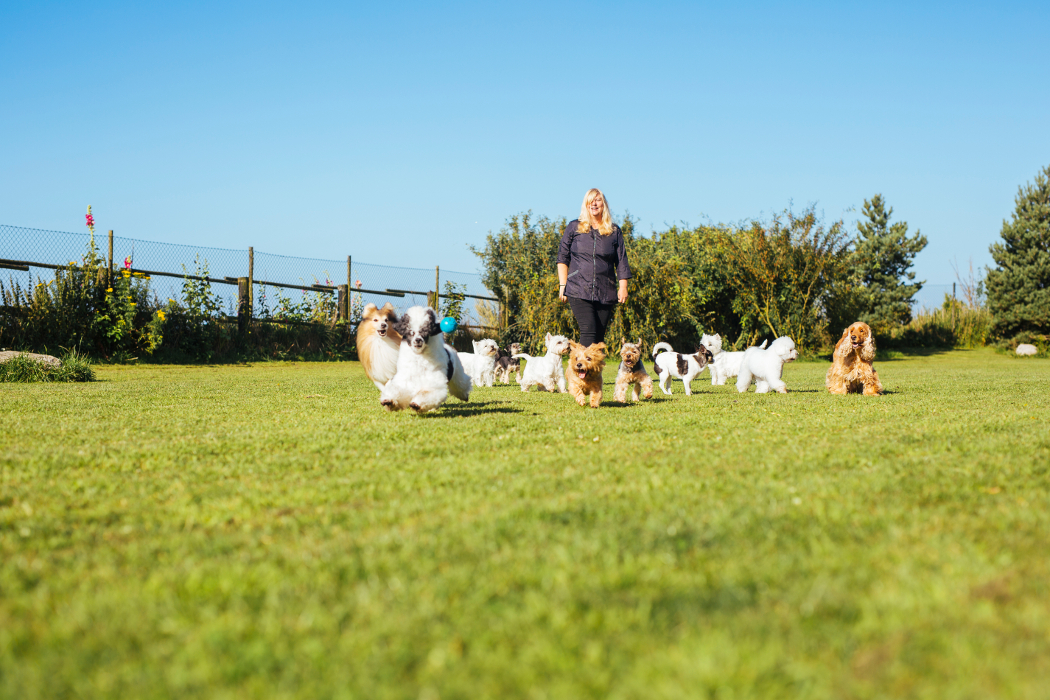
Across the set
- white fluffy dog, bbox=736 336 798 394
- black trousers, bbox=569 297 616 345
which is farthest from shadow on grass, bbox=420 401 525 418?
white fluffy dog, bbox=736 336 798 394

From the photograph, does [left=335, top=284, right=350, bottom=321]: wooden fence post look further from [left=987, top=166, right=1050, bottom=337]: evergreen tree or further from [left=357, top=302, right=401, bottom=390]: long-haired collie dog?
[left=987, top=166, right=1050, bottom=337]: evergreen tree

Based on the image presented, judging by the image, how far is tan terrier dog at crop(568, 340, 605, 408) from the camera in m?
7.59

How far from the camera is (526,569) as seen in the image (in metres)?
2.20

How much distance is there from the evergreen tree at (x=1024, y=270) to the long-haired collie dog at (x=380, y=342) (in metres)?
32.0

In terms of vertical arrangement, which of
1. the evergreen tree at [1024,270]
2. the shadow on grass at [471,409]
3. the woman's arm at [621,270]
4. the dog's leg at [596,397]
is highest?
the evergreen tree at [1024,270]

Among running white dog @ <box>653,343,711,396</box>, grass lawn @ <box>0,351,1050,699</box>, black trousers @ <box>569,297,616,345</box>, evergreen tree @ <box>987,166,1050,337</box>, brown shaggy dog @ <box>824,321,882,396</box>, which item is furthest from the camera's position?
evergreen tree @ <box>987,166,1050,337</box>

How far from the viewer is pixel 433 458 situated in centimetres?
423

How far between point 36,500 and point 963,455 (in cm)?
472

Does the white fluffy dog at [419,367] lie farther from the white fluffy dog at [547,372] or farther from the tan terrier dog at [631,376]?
the white fluffy dog at [547,372]

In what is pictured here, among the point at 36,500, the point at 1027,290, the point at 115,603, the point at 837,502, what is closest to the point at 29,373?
the point at 36,500

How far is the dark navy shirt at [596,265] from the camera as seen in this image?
8.05 metres

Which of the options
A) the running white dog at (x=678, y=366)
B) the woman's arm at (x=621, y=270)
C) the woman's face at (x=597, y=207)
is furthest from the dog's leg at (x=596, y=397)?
the running white dog at (x=678, y=366)

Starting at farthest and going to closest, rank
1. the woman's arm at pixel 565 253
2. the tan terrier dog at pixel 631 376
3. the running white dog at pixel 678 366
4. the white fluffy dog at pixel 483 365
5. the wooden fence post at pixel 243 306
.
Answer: the wooden fence post at pixel 243 306, the white fluffy dog at pixel 483 365, the running white dog at pixel 678 366, the tan terrier dog at pixel 631 376, the woman's arm at pixel 565 253

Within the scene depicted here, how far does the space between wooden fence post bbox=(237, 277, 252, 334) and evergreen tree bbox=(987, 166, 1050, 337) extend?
30.0 m
